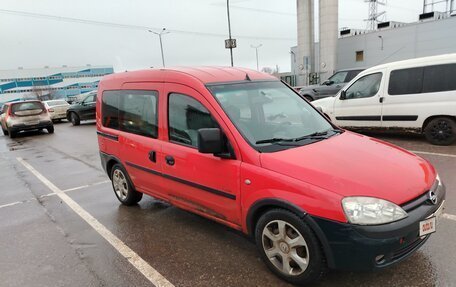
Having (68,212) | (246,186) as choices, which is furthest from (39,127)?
(246,186)

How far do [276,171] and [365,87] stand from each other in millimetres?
6552

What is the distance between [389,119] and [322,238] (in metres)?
6.38

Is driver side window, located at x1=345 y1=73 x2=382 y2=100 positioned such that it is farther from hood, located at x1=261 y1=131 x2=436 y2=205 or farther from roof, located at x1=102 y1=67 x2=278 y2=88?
hood, located at x1=261 y1=131 x2=436 y2=205

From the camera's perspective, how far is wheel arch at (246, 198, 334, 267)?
8.56 ft

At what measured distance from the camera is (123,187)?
5.13 metres

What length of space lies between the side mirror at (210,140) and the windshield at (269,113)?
0.25 metres

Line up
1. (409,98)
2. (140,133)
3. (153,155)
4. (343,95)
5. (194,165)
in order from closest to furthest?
(194,165) < (153,155) < (140,133) < (409,98) < (343,95)

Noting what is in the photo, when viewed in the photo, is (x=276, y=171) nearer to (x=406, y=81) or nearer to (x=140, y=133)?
(x=140, y=133)

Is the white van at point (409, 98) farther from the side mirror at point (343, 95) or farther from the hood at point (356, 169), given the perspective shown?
the hood at point (356, 169)

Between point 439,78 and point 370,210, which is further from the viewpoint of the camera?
point 439,78

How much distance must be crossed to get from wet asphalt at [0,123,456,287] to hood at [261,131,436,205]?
799 millimetres

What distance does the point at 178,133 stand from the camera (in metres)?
3.82

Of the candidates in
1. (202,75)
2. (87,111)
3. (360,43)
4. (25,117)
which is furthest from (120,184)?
(360,43)

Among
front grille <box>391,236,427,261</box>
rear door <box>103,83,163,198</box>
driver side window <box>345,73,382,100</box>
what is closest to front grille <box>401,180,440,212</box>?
front grille <box>391,236,427,261</box>
